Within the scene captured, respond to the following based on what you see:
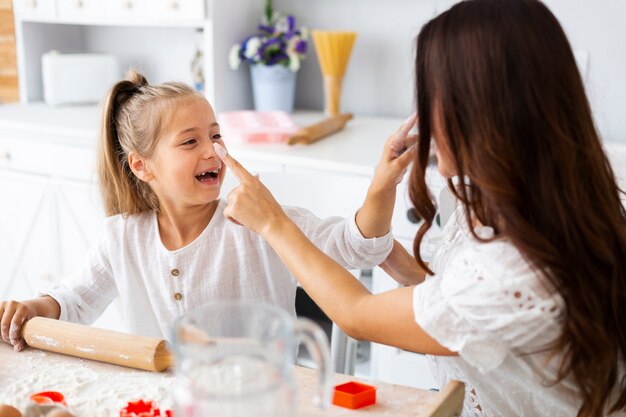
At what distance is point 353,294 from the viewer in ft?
3.41

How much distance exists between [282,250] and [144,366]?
237mm

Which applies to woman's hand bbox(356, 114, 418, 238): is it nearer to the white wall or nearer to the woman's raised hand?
the woman's raised hand

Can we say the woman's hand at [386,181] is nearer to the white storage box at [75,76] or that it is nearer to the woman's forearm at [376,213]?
the woman's forearm at [376,213]

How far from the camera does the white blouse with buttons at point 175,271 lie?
143 cm

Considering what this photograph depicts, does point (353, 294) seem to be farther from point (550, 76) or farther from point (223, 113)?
point (223, 113)

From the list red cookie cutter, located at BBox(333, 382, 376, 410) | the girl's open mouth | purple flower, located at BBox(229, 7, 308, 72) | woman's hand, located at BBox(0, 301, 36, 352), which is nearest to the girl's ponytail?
the girl's open mouth

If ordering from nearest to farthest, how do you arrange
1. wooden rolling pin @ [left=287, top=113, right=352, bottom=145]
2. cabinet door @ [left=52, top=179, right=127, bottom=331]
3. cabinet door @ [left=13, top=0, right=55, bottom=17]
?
wooden rolling pin @ [left=287, top=113, right=352, bottom=145]
cabinet door @ [left=52, top=179, right=127, bottom=331]
cabinet door @ [left=13, top=0, right=55, bottom=17]

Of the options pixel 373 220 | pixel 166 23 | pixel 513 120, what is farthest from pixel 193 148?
pixel 166 23

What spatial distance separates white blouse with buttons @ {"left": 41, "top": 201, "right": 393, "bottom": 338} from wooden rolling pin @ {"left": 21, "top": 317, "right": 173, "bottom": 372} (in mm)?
259

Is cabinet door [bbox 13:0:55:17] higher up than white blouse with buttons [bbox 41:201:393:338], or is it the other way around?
cabinet door [bbox 13:0:55:17]

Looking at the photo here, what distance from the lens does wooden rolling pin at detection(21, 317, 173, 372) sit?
104 centimetres

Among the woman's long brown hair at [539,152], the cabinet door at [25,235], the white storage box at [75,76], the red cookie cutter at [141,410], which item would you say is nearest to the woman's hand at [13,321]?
the red cookie cutter at [141,410]

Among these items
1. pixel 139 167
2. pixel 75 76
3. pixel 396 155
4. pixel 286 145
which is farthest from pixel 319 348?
pixel 75 76

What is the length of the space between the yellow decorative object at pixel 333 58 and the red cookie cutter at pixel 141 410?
176 cm
